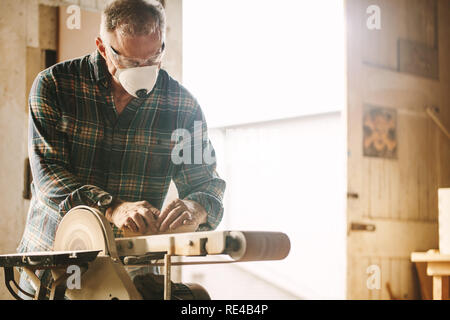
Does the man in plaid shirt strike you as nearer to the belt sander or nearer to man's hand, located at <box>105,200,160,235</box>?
man's hand, located at <box>105,200,160,235</box>

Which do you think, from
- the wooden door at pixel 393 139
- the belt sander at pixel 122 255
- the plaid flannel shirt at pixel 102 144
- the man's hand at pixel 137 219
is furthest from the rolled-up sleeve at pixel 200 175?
the wooden door at pixel 393 139

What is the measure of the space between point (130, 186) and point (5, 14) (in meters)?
0.86

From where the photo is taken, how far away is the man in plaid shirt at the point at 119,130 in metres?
1.64

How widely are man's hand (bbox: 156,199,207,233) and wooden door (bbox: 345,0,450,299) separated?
1.89 m

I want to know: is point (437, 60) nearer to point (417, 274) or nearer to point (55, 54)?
point (417, 274)

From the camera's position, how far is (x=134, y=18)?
5.69 feet

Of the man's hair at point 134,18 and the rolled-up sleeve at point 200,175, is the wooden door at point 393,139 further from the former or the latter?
the man's hair at point 134,18

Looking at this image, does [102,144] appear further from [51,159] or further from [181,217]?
[181,217]

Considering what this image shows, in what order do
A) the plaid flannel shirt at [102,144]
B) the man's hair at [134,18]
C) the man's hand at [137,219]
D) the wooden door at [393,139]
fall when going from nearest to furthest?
1. the man's hand at [137,219]
2. the plaid flannel shirt at [102,144]
3. the man's hair at [134,18]
4. the wooden door at [393,139]

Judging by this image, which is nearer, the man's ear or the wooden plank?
the man's ear

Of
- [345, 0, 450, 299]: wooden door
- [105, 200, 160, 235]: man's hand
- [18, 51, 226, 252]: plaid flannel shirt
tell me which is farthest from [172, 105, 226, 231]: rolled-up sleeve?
[345, 0, 450, 299]: wooden door

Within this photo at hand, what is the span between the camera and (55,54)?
2.27m

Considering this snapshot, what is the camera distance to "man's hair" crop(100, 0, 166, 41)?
1732mm

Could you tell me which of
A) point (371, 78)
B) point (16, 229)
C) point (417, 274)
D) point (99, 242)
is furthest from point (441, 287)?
point (99, 242)
